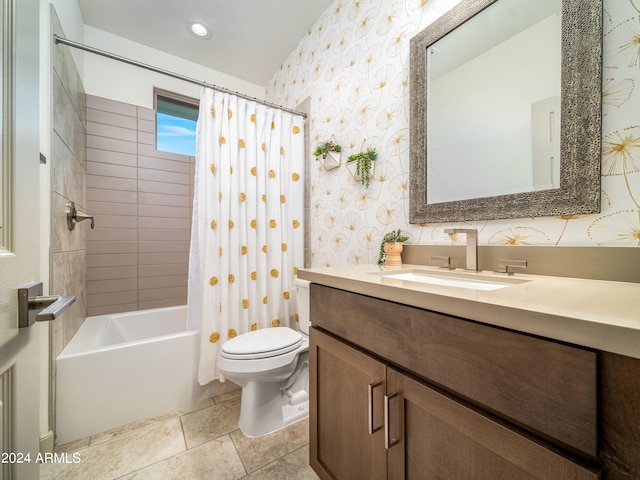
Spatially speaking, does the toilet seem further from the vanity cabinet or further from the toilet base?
the vanity cabinet

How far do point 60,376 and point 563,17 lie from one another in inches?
99.9

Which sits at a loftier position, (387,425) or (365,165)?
(365,165)

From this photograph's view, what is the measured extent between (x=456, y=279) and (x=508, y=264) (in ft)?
0.57

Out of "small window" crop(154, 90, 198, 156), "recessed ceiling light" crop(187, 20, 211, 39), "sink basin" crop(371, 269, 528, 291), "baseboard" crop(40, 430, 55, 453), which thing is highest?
"recessed ceiling light" crop(187, 20, 211, 39)

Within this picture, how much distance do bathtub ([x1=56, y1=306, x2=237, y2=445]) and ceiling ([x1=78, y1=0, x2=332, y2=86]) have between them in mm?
2172

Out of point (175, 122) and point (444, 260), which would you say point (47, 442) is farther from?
point (175, 122)

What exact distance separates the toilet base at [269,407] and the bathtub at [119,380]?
47cm

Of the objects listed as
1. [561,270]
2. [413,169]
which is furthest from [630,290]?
[413,169]

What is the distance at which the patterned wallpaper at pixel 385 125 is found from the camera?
72 centimetres

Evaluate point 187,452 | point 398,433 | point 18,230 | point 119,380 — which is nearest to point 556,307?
point 398,433

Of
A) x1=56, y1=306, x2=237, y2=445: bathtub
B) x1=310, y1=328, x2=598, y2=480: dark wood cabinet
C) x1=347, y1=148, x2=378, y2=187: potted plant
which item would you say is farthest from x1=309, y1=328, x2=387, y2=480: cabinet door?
x1=56, y1=306, x2=237, y2=445: bathtub

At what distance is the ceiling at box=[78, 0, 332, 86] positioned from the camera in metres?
1.75

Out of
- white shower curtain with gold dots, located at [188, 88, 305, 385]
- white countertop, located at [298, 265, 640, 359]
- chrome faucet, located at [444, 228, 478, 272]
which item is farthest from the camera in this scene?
white shower curtain with gold dots, located at [188, 88, 305, 385]

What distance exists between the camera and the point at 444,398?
1.86 feet
